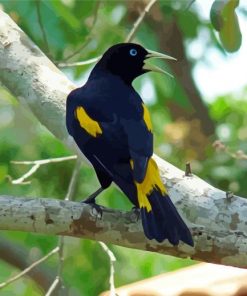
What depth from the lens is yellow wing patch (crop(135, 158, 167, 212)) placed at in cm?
240

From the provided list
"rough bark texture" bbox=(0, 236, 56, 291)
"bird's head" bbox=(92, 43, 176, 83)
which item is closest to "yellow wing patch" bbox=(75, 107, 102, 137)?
"bird's head" bbox=(92, 43, 176, 83)

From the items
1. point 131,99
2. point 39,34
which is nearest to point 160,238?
point 131,99

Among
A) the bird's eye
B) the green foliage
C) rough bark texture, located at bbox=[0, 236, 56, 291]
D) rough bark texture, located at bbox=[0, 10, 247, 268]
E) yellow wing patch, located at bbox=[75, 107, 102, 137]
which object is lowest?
rough bark texture, located at bbox=[0, 236, 56, 291]

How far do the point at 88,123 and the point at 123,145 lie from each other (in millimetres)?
129

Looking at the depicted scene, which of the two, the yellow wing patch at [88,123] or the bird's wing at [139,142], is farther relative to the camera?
the yellow wing patch at [88,123]

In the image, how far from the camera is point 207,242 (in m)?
2.33

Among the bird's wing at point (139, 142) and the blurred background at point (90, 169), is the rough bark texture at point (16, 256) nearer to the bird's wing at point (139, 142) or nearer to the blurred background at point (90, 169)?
the blurred background at point (90, 169)

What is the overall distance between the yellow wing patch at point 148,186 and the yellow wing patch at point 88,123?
0.15 metres

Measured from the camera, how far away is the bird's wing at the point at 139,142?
2437mm

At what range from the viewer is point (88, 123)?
258 cm

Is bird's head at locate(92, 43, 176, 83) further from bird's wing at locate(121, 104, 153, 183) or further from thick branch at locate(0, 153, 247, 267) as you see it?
thick branch at locate(0, 153, 247, 267)

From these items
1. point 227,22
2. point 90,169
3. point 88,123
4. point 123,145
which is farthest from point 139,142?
point 90,169

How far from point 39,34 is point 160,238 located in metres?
2.05

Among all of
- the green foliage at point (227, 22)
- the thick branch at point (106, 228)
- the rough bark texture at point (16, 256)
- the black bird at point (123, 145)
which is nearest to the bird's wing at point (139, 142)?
the black bird at point (123, 145)
